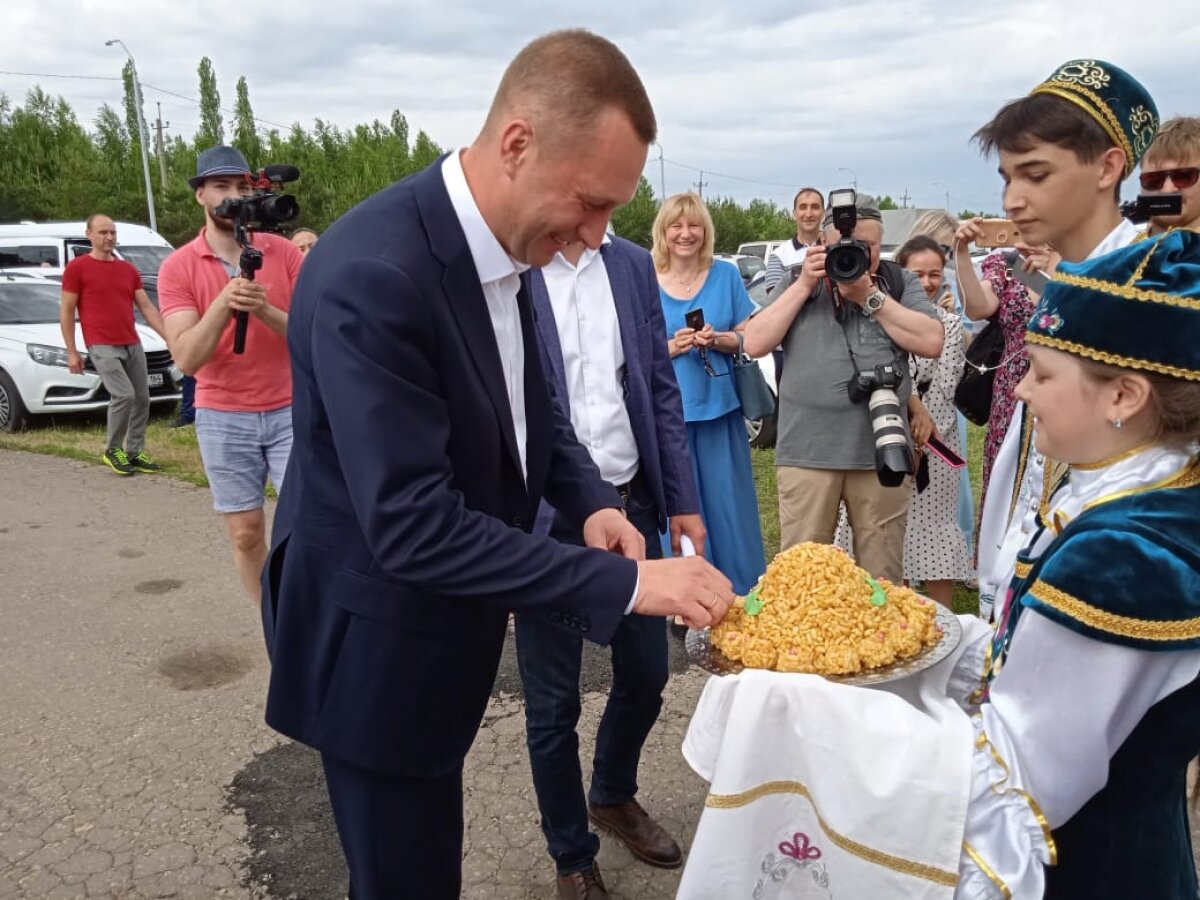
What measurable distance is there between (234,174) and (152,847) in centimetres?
307

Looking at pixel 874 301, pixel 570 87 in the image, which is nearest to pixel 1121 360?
pixel 570 87

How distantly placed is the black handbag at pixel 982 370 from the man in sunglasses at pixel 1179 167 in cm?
79

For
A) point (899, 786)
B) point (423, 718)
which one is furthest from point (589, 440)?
point (899, 786)

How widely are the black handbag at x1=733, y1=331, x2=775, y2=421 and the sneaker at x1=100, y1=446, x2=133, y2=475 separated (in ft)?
20.7

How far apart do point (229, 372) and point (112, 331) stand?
5.15 meters

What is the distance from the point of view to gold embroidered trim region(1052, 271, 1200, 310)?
147 centimetres

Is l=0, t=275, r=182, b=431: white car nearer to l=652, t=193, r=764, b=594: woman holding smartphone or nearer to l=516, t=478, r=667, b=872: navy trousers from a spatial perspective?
l=652, t=193, r=764, b=594: woman holding smartphone

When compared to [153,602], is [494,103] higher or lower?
higher

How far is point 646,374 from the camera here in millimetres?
3293

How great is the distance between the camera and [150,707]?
4285mm

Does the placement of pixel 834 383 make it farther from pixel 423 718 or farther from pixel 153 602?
pixel 153 602

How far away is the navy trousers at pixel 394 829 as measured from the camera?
199 cm

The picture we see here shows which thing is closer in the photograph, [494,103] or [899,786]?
[899,786]

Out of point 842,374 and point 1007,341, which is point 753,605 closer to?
point 842,374
